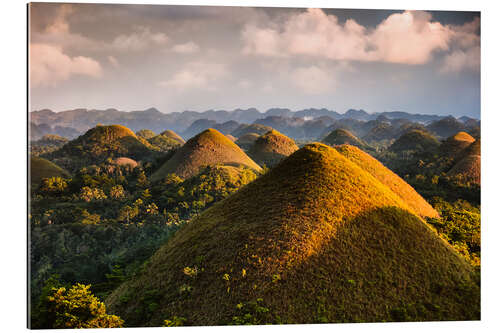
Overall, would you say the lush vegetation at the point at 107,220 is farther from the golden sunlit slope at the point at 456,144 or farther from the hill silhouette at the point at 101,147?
the golden sunlit slope at the point at 456,144

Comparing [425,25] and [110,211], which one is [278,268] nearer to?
[425,25]

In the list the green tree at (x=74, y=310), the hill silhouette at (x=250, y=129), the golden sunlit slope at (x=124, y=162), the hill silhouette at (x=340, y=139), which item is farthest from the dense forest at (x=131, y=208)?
the hill silhouette at (x=250, y=129)

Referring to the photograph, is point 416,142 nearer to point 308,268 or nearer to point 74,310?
point 308,268

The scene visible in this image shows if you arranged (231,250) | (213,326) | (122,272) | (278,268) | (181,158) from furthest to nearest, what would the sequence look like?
(181,158) < (122,272) < (231,250) < (278,268) < (213,326)

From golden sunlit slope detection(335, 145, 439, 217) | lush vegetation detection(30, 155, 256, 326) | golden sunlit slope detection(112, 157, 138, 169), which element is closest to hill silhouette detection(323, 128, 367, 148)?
golden sunlit slope detection(112, 157, 138, 169)
